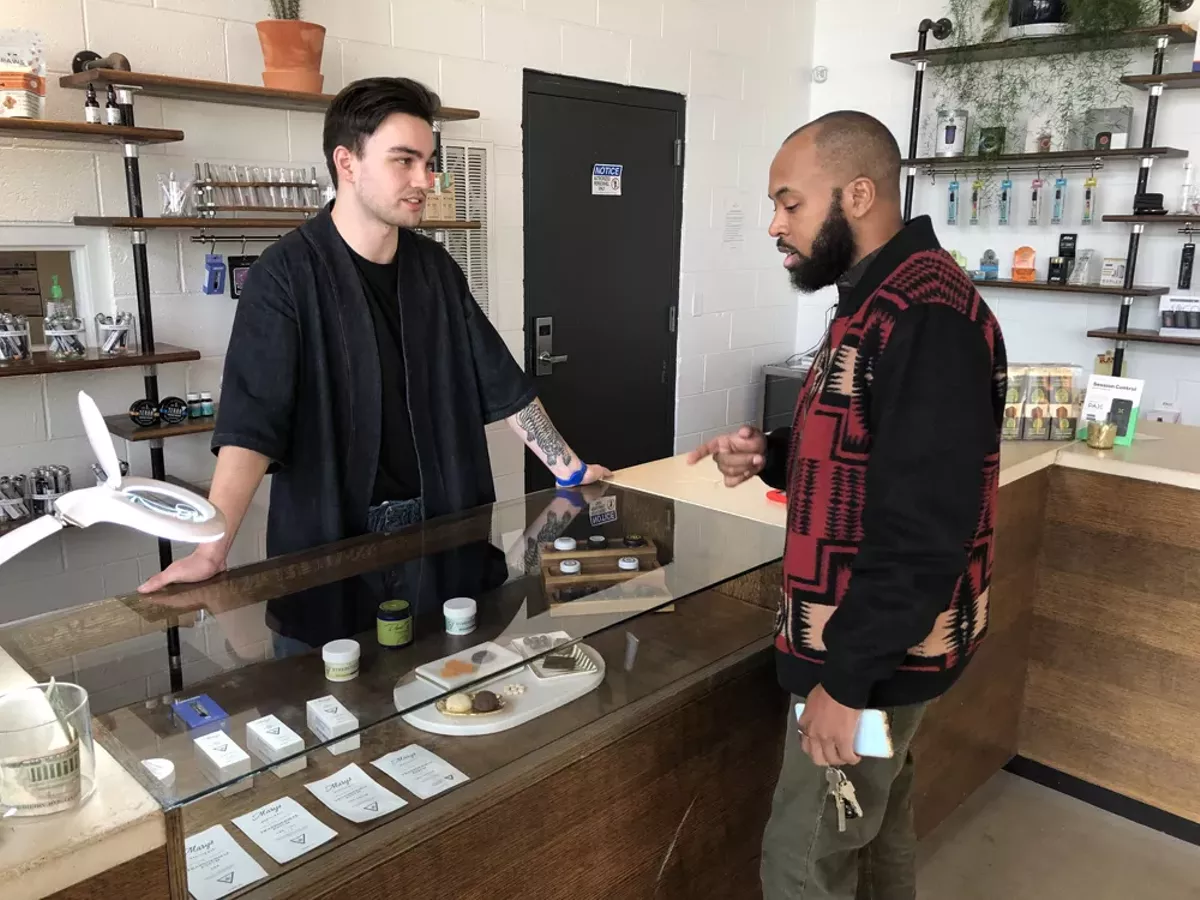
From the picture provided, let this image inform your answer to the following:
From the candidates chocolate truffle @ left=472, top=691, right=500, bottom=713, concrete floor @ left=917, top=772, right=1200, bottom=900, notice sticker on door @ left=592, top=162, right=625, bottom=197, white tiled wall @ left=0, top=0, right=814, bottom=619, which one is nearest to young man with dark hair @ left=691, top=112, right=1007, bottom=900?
chocolate truffle @ left=472, top=691, right=500, bottom=713

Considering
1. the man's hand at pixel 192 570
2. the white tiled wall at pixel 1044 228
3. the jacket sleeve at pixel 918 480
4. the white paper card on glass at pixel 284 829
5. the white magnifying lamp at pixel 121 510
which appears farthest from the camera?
the white tiled wall at pixel 1044 228

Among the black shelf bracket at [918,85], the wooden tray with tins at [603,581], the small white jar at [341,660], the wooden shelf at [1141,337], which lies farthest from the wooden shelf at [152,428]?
the wooden shelf at [1141,337]

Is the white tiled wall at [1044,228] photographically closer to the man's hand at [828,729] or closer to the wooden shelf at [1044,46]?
the wooden shelf at [1044,46]

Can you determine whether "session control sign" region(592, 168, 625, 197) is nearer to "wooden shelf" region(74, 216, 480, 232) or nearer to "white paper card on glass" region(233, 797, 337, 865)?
"wooden shelf" region(74, 216, 480, 232)

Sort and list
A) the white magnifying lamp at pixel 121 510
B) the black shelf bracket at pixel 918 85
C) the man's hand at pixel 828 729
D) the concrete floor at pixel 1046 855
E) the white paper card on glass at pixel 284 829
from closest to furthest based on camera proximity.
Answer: the white magnifying lamp at pixel 121 510, the white paper card on glass at pixel 284 829, the man's hand at pixel 828 729, the concrete floor at pixel 1046 855, the black shelf bracket at pixel 918 85

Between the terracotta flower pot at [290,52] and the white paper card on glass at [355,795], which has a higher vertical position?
the terracotta flower pot at [290,52]

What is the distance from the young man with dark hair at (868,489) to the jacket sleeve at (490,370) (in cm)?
81

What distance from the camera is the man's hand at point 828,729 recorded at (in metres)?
1.37

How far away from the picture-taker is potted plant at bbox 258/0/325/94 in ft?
9.86

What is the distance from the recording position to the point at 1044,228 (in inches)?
184

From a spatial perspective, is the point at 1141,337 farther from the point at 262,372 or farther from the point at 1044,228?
the point at 262,372

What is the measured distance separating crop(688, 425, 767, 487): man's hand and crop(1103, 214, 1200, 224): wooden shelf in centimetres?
312

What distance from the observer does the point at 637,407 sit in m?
4.71

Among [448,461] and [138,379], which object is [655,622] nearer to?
[448,461]
